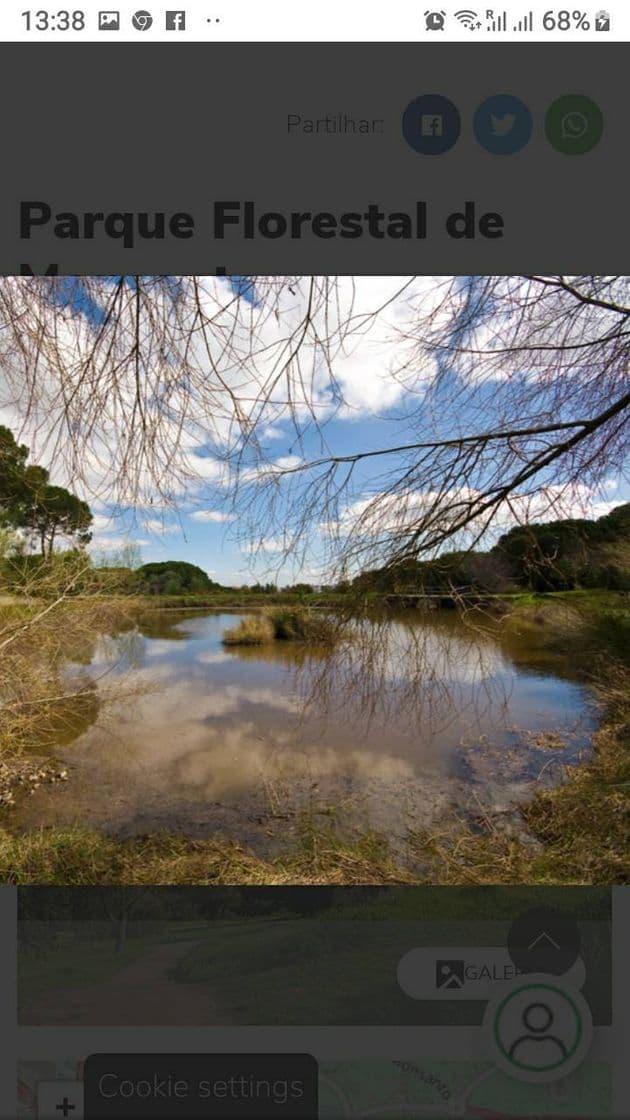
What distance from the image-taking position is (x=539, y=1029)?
1.09 meters

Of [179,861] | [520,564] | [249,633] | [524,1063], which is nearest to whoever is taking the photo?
[524,1063]

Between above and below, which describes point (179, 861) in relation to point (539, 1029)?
below

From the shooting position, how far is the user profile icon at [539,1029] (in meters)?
1.04

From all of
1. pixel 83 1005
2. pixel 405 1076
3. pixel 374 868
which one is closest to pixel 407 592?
pixel 405 1076

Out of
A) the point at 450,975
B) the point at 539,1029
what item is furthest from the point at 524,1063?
the point at 450,975
